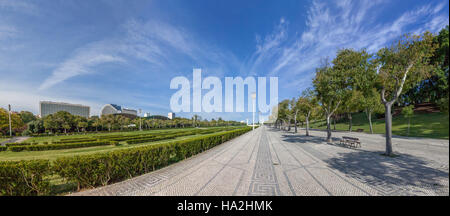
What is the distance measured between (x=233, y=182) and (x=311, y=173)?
3.05m

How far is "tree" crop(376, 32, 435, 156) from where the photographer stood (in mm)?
5664

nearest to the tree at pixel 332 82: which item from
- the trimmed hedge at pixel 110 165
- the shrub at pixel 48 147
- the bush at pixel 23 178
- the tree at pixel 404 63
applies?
the tree at pixel 404 63

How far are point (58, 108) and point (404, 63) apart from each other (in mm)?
168078

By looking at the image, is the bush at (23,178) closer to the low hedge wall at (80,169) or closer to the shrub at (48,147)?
the low hedge wall at (80,169)

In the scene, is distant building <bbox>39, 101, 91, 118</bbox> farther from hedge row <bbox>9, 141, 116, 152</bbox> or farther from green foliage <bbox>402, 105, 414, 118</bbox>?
green foliage <bbox>402, 105, 414, 118</bbox>

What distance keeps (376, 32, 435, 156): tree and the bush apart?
1298cm

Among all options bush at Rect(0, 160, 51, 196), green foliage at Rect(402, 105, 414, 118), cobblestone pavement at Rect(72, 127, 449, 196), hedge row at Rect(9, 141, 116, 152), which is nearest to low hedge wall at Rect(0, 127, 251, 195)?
bush at Rect(0, 160, 51, 196)

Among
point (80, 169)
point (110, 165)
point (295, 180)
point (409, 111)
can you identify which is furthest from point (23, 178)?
point (409, 111)

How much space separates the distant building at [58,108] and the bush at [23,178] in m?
150

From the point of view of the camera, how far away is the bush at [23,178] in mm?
3664

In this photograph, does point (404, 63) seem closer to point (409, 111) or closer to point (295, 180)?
point (409, 111)

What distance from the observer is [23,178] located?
3740mm

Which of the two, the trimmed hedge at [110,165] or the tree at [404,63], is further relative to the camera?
the tree at [404,63]
